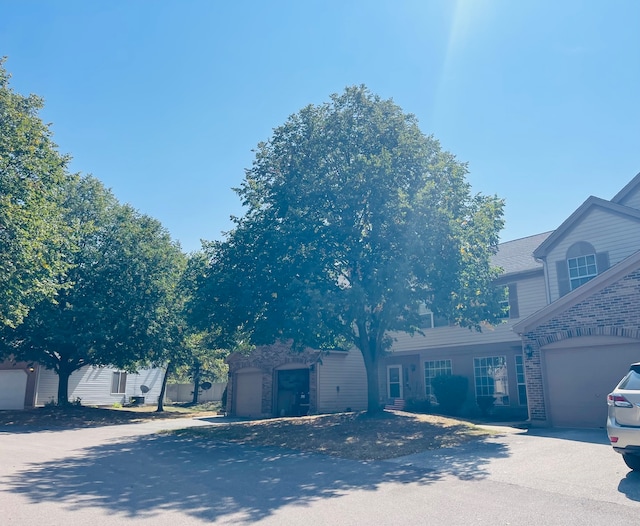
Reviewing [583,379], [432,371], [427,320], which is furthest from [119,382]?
[583,379]

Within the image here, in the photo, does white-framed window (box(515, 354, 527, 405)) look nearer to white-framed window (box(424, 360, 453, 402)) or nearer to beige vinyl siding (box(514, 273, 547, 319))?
beige vinyl siding (box(514, 273, 547, 319))

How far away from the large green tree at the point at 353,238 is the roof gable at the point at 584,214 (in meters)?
3.55

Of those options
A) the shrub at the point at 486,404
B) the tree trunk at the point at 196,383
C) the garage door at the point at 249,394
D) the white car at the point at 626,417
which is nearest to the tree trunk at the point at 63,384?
the garage door at the point at 249,394

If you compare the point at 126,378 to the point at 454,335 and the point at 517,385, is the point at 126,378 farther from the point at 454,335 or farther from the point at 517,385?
the point at 517,385

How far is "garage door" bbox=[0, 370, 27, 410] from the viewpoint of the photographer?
32688mm

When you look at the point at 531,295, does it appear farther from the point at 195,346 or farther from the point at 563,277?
the point at 195,346

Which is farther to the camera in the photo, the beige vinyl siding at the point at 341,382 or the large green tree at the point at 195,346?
the beige vinyl siding at the point at 341,382

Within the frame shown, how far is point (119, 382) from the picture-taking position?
39188 millimetres

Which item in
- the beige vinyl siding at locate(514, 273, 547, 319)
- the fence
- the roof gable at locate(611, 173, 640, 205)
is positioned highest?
the roof gable at locate(611, 173, 640, 205)

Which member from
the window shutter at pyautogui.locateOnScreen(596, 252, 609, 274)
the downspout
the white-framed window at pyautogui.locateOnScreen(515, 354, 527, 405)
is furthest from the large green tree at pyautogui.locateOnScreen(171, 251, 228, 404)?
the window shutter at pyautogui.locateOnScreen(596, 252, 609, 274)

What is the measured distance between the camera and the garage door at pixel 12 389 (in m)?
32.7

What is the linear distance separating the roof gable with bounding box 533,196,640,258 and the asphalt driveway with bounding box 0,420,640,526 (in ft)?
27.1

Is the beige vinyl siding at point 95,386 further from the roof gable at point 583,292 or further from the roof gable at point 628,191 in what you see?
the roof gable at point 628,191

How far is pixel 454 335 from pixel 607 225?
7.95 meters
